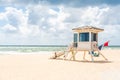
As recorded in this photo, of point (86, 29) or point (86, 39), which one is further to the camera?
point (86, 39)

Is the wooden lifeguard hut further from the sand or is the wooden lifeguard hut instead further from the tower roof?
the sand

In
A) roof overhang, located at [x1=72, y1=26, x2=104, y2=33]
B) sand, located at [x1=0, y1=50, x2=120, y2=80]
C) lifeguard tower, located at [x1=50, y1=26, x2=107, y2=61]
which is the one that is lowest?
sand, located at [x1=0, y1=50, x2=120, y2=80]

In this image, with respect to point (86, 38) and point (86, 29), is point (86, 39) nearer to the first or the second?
point (86, 38)

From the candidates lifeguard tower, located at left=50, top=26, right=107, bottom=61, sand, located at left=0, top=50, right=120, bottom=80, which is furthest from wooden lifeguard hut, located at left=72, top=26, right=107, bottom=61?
sand, located at left=0, top=50, right=120, bottom=80

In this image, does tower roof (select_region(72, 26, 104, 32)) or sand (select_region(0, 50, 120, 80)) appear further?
tower roof (select_region(72, 26, 104, 32))

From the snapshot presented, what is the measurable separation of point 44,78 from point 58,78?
0.67 metres

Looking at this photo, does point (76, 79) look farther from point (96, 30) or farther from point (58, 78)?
point (96, 30)

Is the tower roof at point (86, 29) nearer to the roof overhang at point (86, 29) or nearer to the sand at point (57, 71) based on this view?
the roof overhang at point (86, 29)

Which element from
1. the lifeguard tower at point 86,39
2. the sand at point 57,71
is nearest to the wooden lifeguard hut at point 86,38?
the lifeguard tower at point 86,39

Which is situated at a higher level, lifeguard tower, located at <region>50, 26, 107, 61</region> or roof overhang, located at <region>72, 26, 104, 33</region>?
roof overhang, located at <region>72, 26, 104, 33</region>

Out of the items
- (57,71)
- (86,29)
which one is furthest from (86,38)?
(57,71)

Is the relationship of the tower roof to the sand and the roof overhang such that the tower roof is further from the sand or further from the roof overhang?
the sand

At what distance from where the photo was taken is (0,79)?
11.8 metres

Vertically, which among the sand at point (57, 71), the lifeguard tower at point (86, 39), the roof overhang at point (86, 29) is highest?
the roof overhang at point (86, 29)
